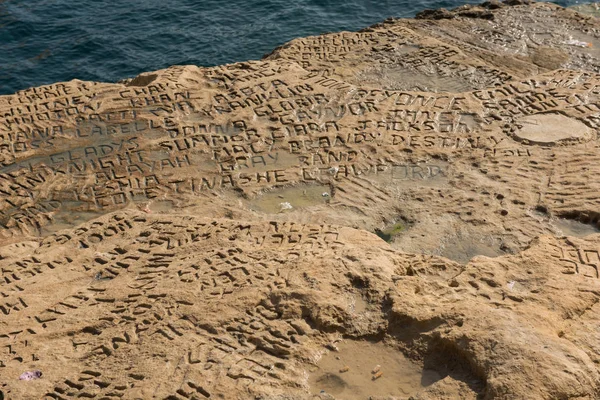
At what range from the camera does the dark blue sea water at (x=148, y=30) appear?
54.5 feet

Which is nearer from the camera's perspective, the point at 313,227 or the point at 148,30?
the point at 313,227

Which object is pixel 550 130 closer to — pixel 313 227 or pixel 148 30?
pixel 313 227

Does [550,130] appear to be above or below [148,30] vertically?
above

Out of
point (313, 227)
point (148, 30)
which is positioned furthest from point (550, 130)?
point (148, 30)

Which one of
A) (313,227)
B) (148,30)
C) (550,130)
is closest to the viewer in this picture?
(313,227)

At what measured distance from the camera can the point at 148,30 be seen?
1800cm

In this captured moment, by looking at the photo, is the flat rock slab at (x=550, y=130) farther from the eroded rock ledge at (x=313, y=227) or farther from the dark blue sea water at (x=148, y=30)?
the dark blue sea water at (x=148, y=30)

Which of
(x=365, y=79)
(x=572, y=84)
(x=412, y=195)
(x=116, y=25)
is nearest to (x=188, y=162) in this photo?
(x=412, y=195)

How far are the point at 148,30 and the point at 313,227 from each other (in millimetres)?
11889

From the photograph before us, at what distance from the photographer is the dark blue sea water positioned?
16625 millimetres

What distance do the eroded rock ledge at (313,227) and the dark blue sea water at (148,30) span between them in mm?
5001

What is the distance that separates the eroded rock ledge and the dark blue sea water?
5.00m

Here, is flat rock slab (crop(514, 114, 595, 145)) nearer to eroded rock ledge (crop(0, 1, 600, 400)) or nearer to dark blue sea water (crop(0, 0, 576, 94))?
eroded rock ledge (crop(0, 1, 600, 400))

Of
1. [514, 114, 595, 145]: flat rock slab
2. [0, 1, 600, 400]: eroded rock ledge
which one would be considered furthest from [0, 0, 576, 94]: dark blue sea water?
[514, 114, 595, 145]: flat rock slab
